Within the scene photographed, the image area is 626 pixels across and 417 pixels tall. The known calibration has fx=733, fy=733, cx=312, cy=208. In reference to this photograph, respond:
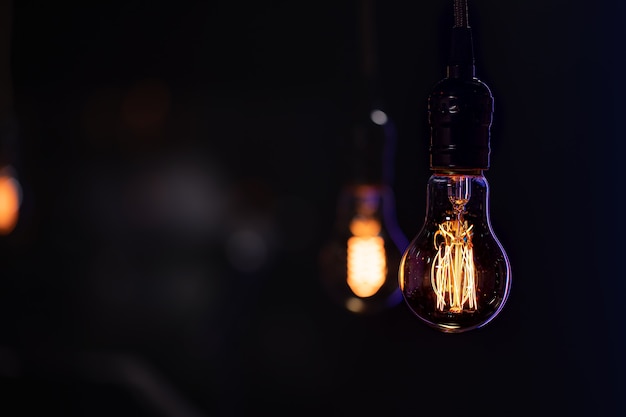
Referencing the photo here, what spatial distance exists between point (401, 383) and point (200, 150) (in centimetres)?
152

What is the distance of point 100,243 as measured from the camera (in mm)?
3518

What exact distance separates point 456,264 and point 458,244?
0.09ft

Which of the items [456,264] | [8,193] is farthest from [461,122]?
[8,193]

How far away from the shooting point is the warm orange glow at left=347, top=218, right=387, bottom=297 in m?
1.40

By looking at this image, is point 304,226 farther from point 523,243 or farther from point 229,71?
point 523,243

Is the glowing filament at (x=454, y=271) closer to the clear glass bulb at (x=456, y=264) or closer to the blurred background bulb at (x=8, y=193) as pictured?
the clear glass bulb at (x=456, y=264)

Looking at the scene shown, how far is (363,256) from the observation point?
1.43 meters

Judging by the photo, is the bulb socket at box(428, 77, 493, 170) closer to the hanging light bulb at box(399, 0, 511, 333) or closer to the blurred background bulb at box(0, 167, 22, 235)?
the hanging light bulb at box(399, 0, 511, 333)

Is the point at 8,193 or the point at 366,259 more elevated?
the point at 8,193

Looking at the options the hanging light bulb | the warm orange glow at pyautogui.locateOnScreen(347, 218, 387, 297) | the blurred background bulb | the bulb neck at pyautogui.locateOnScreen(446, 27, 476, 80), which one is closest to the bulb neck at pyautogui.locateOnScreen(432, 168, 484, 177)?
the hanging light bulb

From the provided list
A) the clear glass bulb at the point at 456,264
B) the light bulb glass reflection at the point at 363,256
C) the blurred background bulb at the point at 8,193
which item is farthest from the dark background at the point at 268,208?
the clear glass bulb at the point at 456,264

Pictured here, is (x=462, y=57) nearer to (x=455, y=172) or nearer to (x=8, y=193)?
(x=455, y=172)

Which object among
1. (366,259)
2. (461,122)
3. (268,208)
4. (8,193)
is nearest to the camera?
(461,122)

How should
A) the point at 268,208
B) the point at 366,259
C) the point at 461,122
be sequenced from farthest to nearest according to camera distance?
the point at 268,208, the point at 366,259, the point at 461,122
